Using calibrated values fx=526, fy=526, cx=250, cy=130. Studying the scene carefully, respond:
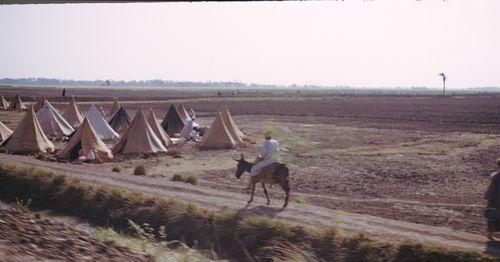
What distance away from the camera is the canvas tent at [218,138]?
27.5 metres

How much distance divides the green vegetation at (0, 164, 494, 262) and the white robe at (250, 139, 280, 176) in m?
1.43

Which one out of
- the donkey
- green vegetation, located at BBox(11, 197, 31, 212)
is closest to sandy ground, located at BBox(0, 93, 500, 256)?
the donkey

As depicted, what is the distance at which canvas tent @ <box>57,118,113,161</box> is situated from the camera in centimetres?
2272

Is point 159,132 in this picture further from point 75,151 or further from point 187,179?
point 187,179

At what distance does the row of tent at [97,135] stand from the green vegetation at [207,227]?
5947 millimetres

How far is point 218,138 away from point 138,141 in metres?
4.57

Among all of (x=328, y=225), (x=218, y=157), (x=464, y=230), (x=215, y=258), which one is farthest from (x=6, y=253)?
(x=218, y=157)

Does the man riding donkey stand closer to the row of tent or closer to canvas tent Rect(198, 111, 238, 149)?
the row of tent

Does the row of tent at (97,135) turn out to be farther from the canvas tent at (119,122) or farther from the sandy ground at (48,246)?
the sandy ground at (48,246)

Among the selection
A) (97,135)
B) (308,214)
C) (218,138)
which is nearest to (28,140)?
(97,135)

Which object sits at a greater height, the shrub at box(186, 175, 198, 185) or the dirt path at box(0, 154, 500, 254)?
the dirt path at box(0, 154, 500, 254)

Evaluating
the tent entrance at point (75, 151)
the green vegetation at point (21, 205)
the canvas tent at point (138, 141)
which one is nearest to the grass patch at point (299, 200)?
the green vegetation at point (21, 205)

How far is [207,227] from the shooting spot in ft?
38.8

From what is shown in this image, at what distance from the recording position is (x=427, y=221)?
1269 cm
